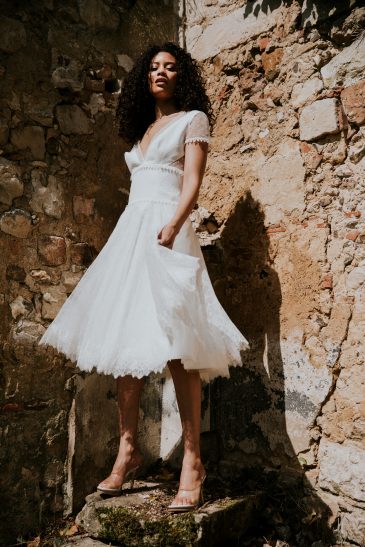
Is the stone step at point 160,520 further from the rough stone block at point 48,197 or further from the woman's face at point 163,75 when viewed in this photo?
the woman's face at point 163,75

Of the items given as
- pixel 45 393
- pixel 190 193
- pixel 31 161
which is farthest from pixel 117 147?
pixel 45 393

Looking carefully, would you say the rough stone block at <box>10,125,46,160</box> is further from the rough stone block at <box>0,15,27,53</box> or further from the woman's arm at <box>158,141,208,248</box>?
the woman's arm at <box>158,141,208,248</box>

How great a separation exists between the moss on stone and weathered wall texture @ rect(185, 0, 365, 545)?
2.35 feet

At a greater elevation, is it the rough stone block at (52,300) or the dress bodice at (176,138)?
the dress bodice at (176,138)

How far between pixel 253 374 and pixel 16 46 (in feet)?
7.19

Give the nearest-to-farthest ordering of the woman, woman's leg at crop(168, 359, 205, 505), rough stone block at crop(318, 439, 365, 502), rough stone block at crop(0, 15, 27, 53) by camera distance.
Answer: the woman
woman's leg at crop(168, 359, 205, 505)
rough stone block at crop(318, 439, 365, 502)
rough stone block at crop(0, 15, 27, 53)

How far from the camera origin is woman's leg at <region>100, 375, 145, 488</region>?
249 centimetres

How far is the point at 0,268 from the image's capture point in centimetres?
273

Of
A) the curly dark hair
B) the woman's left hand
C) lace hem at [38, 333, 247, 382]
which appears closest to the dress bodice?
the curly dark hair

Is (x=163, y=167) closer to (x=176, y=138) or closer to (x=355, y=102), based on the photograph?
(x=176, y=138)

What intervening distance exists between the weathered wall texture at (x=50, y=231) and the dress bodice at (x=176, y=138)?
2.05 feet

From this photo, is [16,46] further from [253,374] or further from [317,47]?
[253,374]

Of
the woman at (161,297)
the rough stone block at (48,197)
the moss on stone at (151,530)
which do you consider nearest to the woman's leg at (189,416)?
the woman at (161,297)

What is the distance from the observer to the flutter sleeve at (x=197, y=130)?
2.53 meters
